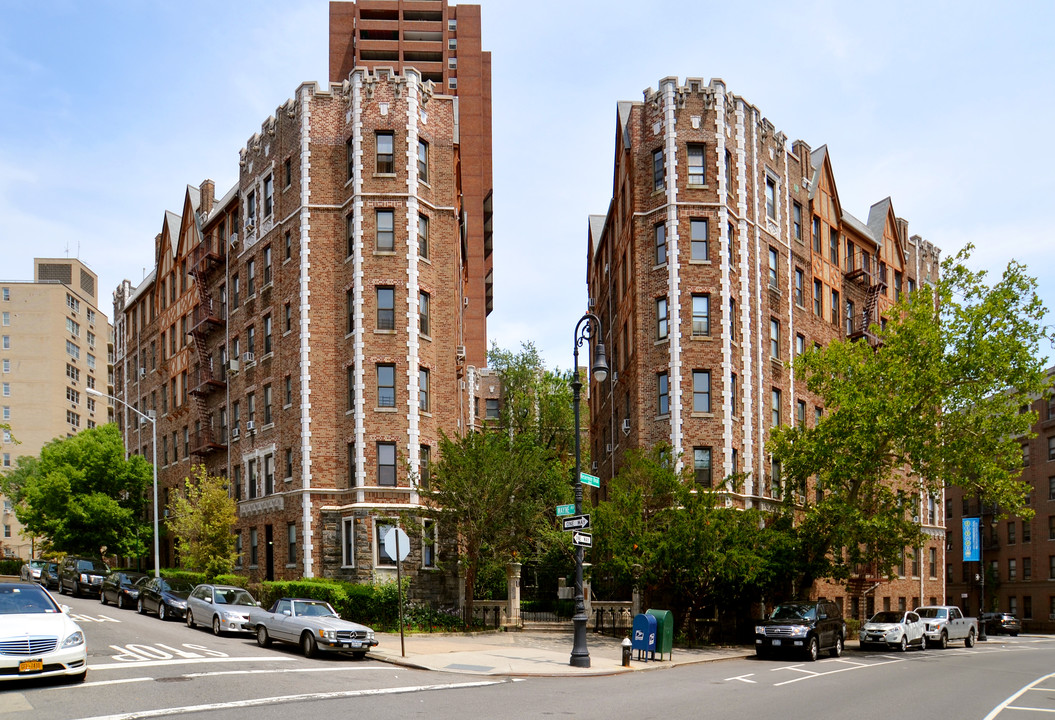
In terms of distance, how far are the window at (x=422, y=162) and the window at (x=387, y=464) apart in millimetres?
10928

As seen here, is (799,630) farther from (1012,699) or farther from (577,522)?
(1012,699)

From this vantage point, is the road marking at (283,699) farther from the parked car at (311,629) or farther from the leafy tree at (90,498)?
the leafy tree at (90,498)

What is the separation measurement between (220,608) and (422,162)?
20.2 metres

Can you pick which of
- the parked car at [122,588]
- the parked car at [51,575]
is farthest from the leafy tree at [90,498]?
the parked car at [122,588]

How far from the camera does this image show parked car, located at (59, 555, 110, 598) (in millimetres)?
44812

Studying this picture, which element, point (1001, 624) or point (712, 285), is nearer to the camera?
point (712, 285)

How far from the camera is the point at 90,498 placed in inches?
2101

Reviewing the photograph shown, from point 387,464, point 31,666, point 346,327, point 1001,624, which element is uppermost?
point 346,327

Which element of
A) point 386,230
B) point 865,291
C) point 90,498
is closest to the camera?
point 386,230

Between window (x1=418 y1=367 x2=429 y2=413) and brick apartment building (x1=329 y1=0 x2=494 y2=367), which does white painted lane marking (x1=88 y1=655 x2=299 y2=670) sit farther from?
brick apartment building (x1=329 y1=0 x2=494 y2=367)

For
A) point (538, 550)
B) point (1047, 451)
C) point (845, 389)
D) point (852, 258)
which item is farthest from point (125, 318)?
point (1047, 451)

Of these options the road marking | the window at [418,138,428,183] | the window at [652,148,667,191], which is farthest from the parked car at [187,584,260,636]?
the window at [652,148,667,191]

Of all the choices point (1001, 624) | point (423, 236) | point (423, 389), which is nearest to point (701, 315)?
point (423, 389)

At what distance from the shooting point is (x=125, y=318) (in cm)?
7119
